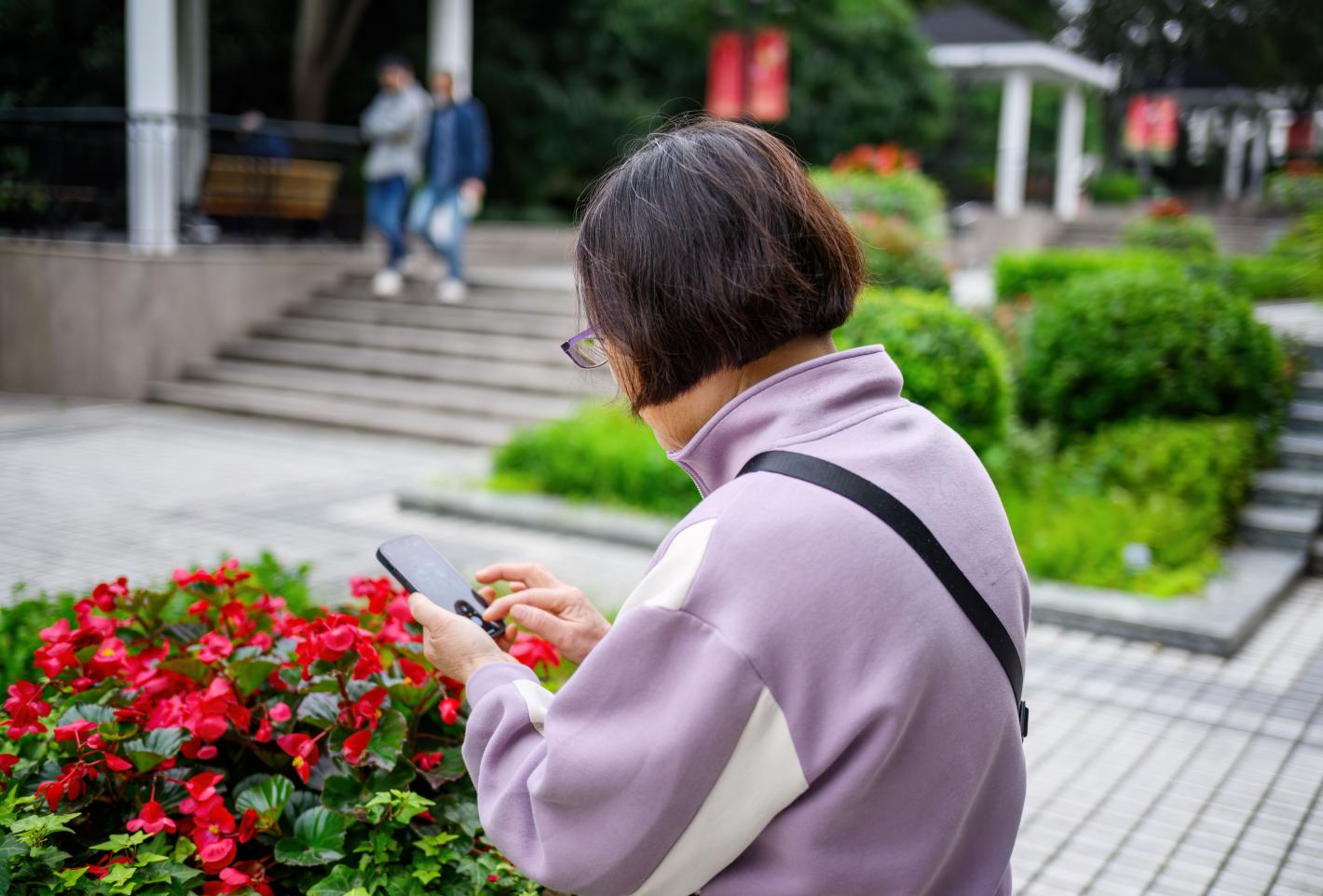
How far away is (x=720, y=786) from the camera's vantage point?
1.31m

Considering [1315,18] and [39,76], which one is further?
[39,76]

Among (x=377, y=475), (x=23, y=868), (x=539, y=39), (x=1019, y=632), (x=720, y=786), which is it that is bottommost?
(x=377, y=475)

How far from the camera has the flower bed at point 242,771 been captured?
6.73 ft

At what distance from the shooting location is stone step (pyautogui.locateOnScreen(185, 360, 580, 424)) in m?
9.95

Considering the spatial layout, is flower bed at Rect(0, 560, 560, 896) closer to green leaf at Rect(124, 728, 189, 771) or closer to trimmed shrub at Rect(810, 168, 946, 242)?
green leaf at Rect(124, 728, 189, 771)

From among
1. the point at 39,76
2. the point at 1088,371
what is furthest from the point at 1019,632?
the point at 39,76

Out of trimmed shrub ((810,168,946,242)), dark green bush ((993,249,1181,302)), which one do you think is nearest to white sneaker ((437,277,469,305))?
trimmed shrub ((810,168,946,242))

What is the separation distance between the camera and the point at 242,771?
94.1 inches

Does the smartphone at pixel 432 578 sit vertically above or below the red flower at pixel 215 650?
above

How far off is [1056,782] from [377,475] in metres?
5.58

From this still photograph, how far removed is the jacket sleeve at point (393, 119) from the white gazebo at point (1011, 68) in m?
14.4

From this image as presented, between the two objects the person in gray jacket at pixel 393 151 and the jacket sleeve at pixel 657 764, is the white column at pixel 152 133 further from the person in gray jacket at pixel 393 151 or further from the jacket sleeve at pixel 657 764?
the jacket sleeve at pixel 657 764

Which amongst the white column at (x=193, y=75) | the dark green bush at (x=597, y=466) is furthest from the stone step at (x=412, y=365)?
the white column at (x=193, y=75)

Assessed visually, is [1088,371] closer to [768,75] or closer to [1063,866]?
[1063,866]
